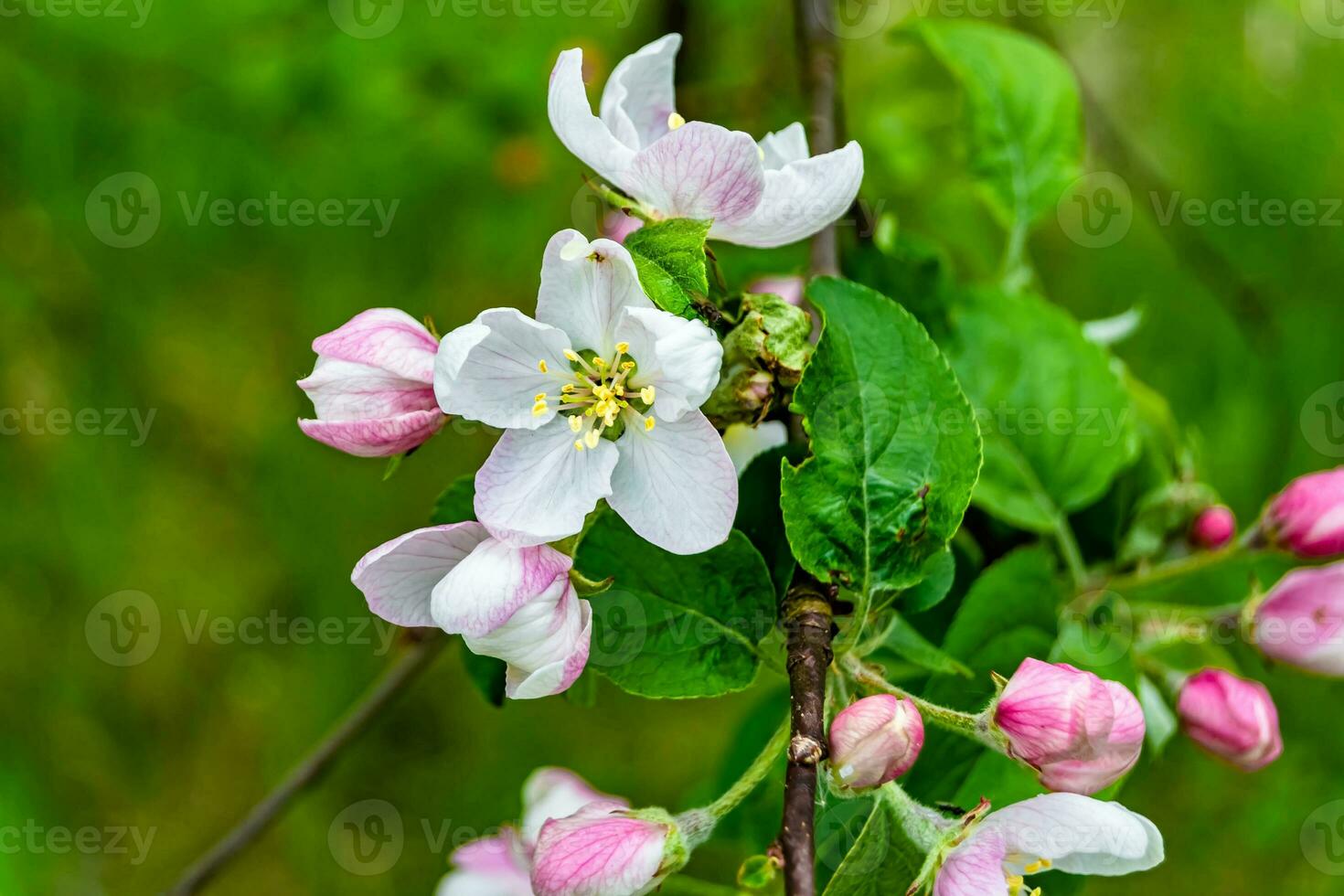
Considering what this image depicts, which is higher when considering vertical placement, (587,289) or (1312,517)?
(587,289)

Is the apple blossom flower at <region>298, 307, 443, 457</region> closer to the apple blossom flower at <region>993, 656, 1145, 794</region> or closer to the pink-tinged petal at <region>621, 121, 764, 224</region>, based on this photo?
the pink-tinged petal at <region>621, 121, 764, 224</region>

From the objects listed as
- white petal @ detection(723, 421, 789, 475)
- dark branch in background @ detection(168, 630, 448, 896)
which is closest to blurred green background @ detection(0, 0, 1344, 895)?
dark branch in background @ detection(168, 630, 448, 896)

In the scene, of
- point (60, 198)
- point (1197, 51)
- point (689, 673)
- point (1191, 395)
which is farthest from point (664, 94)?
point (1197, 51)

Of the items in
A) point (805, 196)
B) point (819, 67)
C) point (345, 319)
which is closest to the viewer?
point (805, 196)

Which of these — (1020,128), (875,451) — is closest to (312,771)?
(875,451)

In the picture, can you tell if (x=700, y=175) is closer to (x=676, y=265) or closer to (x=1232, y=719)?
(x=676, y=265)

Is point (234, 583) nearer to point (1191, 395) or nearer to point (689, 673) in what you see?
point (689, 673)

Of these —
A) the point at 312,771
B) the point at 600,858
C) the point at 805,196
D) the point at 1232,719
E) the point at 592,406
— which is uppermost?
the point at 805,196

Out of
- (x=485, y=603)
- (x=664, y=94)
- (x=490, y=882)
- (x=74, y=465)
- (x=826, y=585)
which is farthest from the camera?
(x=74, y=465)
